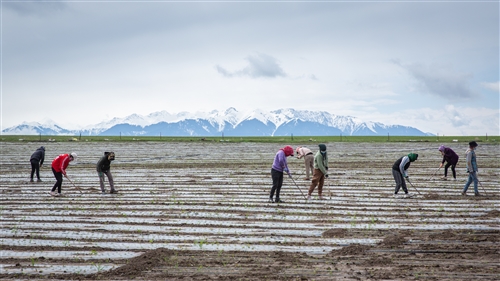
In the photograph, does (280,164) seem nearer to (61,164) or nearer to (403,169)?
(403,169)

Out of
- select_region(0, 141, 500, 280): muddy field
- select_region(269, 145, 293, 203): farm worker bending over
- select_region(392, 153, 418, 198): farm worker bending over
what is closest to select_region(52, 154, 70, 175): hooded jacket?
select_region(0, 141, 500, 280): muddy field

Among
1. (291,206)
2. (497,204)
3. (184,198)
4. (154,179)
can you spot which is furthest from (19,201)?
(497,204)

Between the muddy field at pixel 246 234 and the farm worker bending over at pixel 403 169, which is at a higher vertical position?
the farm worker bending over at pixel 403 169

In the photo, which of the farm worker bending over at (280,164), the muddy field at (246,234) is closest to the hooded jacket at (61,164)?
the muddy field at (246,234)

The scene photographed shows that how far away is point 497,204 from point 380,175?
7.36m

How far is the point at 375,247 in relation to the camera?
884 centimetres

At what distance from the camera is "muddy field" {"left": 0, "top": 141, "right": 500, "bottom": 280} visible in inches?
297

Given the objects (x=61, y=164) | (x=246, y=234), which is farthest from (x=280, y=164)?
(x=61, y=164)

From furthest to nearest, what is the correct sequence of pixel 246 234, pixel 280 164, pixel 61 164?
pixel 61 164, pixel 280 164, pixel 246 234

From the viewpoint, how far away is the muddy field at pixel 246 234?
24.7ft

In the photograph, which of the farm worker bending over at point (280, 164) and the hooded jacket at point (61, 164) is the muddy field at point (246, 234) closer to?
the farm worker bending over at point (280, 164)

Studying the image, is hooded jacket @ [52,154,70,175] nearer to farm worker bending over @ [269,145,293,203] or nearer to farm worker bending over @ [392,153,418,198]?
farm worker bending over @ [269,145,293,203]

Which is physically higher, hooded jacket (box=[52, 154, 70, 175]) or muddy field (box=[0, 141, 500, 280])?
hooded jacket (box=[52, 154, 70, 175])

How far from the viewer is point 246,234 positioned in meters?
9.75
